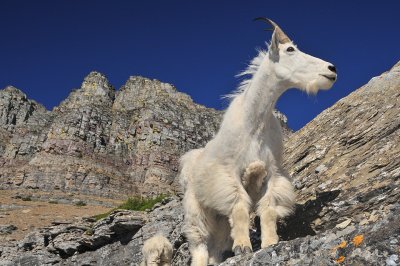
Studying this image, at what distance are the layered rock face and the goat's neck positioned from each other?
285 ft

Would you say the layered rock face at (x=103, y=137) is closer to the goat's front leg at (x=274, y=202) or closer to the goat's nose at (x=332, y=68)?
the goat's front leg at (x=274, y=202)

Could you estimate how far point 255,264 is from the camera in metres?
4.76

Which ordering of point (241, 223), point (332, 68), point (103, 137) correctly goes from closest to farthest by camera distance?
point (241, 223), point (332, 68), point (103, 137)

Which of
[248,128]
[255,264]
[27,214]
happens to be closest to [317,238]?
[255,264]

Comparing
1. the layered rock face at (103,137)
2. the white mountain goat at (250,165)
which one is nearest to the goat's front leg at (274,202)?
the white mountain goat at (250,165)

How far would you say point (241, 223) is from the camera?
6.29 meters

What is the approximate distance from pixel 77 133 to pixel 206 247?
349 feet

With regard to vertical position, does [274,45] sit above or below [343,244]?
above

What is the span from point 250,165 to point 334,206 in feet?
5.97

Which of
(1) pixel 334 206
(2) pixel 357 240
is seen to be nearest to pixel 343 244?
(2) pixel 357 240

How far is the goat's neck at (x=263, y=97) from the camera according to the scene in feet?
22.1

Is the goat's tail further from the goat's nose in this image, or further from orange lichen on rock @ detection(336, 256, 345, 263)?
orange lichen on rock @ detection(336, 256, 345, 263)

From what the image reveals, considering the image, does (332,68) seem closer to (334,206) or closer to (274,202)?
(274,202)

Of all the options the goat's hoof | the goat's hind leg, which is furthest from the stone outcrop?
the goat's hoof
